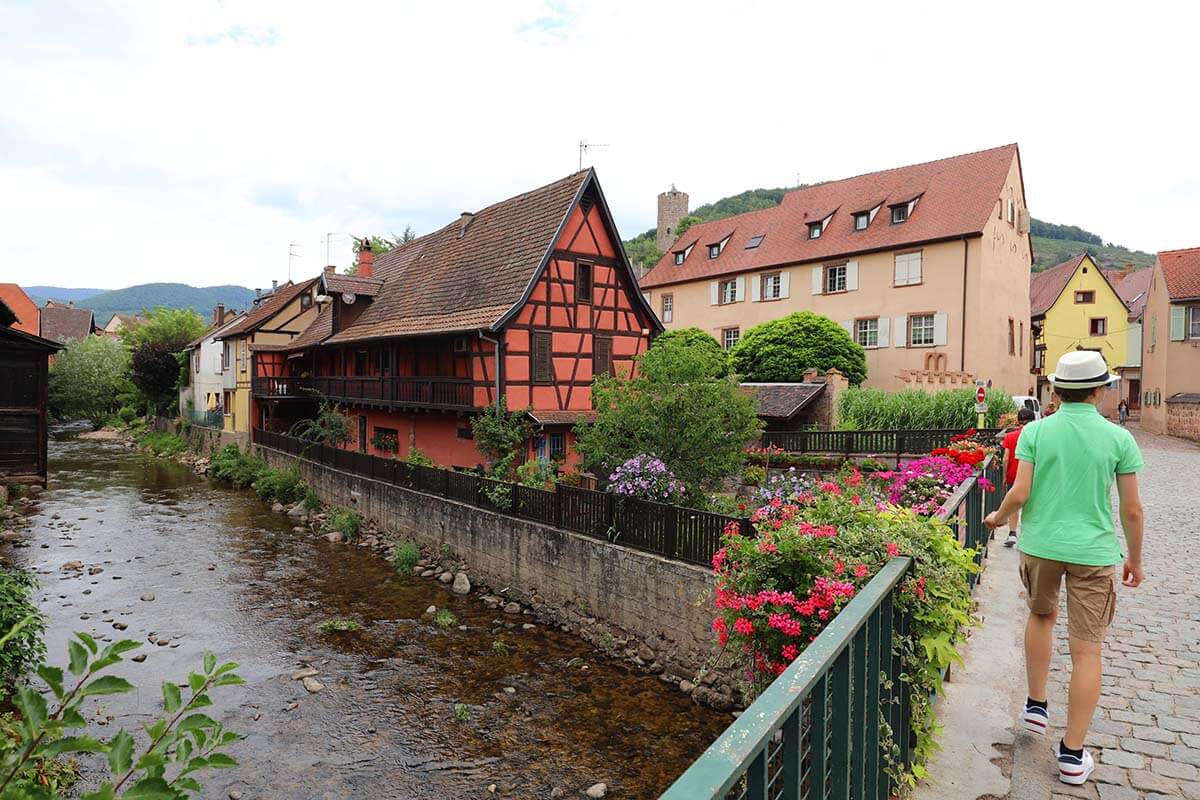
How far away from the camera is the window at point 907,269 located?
100 ft

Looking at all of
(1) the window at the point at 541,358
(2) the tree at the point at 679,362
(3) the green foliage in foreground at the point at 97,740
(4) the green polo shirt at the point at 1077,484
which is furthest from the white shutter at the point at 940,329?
(3) the green foliage in foreground at the point at 97,740

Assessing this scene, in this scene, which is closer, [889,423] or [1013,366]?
[889,423]

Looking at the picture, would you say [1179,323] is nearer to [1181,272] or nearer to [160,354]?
[1181,272]

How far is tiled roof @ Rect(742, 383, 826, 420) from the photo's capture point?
22422 mm

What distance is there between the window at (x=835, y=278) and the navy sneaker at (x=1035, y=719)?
31.2m

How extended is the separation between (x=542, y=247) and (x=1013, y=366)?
23.7 meters

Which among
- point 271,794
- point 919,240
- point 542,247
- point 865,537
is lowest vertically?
point 271,794

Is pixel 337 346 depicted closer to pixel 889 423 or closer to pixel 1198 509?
pixel 889 423

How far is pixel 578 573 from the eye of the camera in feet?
45.1

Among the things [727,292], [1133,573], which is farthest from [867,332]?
[1133,573]

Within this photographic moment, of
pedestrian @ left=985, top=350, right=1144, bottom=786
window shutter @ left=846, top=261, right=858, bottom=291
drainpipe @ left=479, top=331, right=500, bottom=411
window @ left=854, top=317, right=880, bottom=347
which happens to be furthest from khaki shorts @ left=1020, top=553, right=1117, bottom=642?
window shutter @ left=846, top=261, right=858, bottom=291

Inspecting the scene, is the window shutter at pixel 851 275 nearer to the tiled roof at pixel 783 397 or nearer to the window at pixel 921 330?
the window at pixel 921 330

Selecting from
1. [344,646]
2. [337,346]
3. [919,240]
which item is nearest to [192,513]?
[337,346]

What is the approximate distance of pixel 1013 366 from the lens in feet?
107
